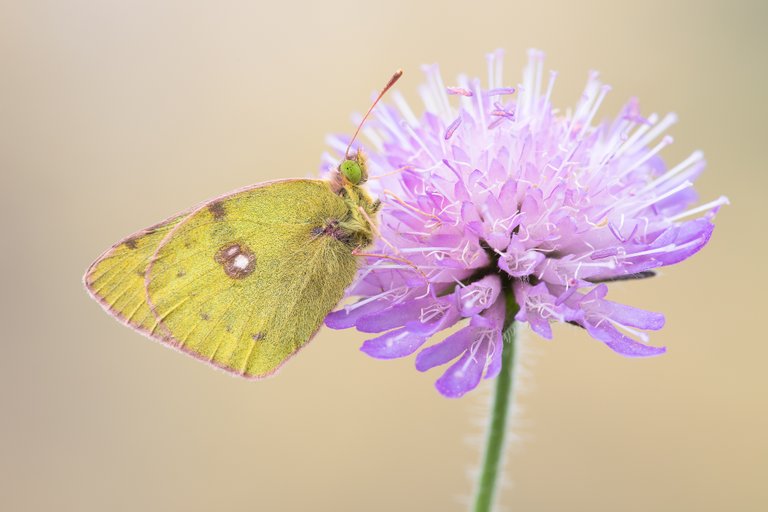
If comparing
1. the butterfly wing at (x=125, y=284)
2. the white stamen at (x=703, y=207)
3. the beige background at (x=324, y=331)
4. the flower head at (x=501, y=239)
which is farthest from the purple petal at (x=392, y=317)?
the beige background at (x=324, y=331)

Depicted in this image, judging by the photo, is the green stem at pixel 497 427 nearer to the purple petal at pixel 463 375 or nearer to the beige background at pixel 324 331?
the purple petal at pixel 463 375

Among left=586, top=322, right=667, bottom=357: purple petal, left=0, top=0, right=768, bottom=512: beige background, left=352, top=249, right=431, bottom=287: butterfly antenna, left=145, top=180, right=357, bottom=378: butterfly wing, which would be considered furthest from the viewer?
left=0, top=0, right=768, bottom=512: beige background

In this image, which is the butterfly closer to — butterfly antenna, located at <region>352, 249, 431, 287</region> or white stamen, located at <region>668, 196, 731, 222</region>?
butterfly antenna, located at <region>352, 249, 431, 287</region>

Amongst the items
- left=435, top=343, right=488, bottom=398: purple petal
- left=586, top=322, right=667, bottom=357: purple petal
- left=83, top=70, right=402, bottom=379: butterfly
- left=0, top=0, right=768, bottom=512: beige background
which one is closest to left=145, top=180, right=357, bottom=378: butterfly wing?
left=83, top=70, right=402, bottom=379: butterfly

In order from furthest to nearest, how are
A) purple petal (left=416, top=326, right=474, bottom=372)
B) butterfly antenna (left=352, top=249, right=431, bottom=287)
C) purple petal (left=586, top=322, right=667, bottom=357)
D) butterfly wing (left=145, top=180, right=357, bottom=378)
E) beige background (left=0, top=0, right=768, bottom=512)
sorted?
beige background (left=0, top=0, right=768, bottom=512)
butterfly wing (left=145, top=180, right=357, bottom=378)
butterfly antenna (left=352, top=249, right=431, bottom=287)
purple petal (left=416, top=326, right=474, bottom=372)
purple petal (left=586, top=322, right=667, bottom=357)

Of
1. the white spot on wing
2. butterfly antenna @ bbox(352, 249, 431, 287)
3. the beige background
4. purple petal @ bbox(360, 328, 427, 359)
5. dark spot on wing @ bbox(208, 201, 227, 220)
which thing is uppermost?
dark spot on wing @ bbox(208, 201, 227, 220)

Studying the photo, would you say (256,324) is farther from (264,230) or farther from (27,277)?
(27,277)

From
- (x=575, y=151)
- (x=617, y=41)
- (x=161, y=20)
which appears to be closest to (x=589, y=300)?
(x=575, y=151)
